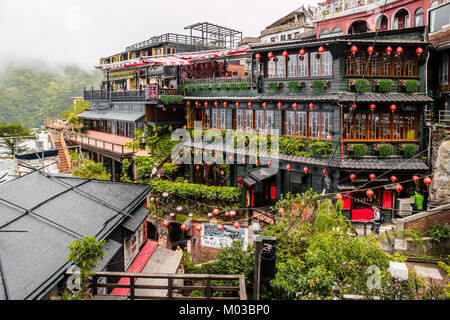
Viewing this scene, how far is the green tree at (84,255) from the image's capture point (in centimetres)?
861

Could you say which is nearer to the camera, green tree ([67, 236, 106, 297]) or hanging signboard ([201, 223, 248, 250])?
green tree ([67, 236, 106, 297])

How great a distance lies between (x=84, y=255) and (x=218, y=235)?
13527mm

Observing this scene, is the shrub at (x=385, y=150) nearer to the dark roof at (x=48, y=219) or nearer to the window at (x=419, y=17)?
the window at (x=419, y=17)

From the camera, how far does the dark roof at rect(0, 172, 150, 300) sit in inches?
312

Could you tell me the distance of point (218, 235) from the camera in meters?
21.6

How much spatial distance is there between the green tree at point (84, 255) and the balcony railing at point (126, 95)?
19.8 m

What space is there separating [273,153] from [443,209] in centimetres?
998

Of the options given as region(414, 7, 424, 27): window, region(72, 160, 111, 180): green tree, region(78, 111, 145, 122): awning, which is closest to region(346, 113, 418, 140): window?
region(414, 7, 424, 27): window

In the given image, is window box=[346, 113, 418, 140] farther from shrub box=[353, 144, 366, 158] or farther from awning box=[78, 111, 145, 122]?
awning box=[78, 111, 145, 122]

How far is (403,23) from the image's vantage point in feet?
85.8

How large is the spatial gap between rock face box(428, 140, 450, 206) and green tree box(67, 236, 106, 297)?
18.7 metres
